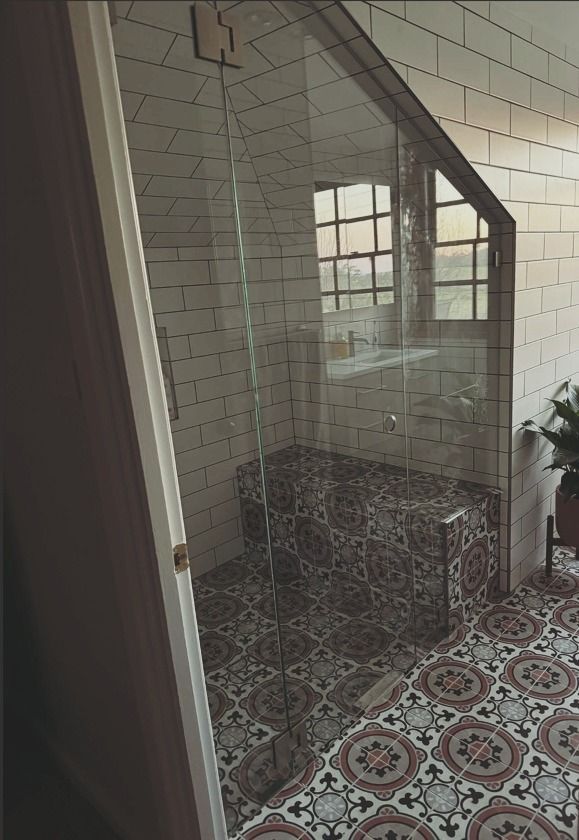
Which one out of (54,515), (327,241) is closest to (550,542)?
(327,241)

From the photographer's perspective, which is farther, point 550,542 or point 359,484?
point 550,542

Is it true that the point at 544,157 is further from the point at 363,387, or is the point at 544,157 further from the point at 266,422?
the point at 266,422

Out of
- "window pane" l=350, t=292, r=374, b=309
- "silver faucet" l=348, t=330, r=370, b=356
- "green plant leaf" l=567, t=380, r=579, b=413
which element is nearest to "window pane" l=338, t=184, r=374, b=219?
"window pane" l=350, t=292, r=374, b=309

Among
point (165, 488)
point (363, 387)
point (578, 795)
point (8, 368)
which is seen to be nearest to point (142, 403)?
point (165, 488)

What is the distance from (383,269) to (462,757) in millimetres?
1568

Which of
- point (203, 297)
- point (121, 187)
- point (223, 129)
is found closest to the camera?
point (121, 187)

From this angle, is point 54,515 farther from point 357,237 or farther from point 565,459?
point 565,459

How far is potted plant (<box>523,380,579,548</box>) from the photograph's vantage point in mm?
2270

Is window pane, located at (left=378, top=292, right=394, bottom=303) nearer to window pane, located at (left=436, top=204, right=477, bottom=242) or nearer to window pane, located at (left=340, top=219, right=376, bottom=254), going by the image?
window pane, located at (left=340, top=219, right=376, bottom=254)

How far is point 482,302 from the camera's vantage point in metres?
2.19

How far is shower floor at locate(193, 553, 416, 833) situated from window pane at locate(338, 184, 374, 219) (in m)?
1.18

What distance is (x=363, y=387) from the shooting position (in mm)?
2158

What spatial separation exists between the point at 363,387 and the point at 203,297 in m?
0.66

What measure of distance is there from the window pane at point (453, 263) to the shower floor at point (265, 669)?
4.04ft
